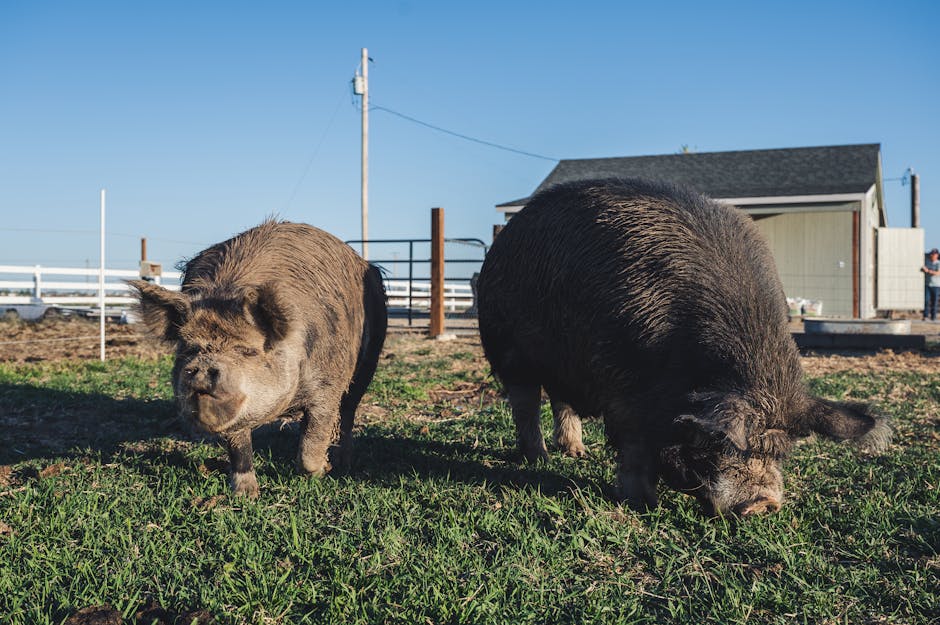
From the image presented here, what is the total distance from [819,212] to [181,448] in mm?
20328

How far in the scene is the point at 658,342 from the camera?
381 centimetres

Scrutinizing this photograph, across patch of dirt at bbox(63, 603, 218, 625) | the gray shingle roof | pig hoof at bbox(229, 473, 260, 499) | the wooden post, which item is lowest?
patch of dirt at bbox(63, 603, 218, 625)

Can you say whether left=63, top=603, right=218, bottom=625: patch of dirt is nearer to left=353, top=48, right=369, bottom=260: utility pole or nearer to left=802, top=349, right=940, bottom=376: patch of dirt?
left=802, top=349, right=940, bottom=376: patch of dirt

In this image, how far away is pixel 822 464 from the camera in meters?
4.61

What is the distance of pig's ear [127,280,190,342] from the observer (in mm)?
3787

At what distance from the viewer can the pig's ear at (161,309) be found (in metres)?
3.79

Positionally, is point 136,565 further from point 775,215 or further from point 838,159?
point 838,159

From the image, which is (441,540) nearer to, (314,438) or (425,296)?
(314,438)

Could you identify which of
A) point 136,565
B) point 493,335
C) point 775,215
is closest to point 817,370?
point 493,335

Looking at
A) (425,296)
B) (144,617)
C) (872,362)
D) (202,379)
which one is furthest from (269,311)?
(425,296)

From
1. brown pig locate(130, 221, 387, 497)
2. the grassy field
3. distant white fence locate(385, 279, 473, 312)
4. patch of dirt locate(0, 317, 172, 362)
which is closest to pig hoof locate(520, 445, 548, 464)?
the grassy field

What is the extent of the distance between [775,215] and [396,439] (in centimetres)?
1997

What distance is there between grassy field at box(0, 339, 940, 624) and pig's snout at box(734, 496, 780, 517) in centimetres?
11

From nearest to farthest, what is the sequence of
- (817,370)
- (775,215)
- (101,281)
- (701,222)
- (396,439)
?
(701,222) → (396,439) → (817,370) → (101,281) → (775,215)
